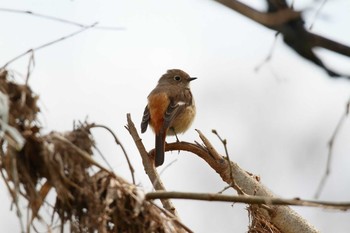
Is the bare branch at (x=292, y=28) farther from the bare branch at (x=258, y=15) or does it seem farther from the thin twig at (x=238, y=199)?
the thin twig at (x=238, y=199)

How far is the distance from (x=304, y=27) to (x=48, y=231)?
6.19 feet

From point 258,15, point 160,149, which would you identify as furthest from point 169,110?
point 258,15

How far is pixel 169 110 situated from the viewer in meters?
8.64

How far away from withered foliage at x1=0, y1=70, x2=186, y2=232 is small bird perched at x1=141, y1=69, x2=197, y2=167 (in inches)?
163

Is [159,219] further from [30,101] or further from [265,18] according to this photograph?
[265,18]

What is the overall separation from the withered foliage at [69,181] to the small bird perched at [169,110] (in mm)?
4152

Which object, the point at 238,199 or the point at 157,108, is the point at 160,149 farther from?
the point at 238,199

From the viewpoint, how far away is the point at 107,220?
330 centimetres

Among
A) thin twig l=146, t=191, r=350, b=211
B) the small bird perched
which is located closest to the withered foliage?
thin twig l=146, t=191, r=350, b=211

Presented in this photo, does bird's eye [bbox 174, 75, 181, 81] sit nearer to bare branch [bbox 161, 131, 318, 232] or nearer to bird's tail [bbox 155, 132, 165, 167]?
bird's tail [bbox 155, 132, 165, 167]

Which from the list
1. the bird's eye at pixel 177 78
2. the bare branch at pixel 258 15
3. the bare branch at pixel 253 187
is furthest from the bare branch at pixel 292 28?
the bird's eye at pixel 177 78

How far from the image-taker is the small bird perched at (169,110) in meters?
8.28

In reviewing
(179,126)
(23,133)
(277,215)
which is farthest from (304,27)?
(179,126)

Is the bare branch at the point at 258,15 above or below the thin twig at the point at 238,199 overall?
above
